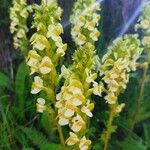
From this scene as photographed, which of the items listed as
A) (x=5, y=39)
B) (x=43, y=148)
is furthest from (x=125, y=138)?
(x=5, y=39)

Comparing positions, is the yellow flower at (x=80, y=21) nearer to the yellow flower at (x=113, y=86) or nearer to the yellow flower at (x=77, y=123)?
the yellow flower at (x=113, y=86)

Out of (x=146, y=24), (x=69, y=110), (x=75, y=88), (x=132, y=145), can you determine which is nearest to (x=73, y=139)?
(x=69, y=110)

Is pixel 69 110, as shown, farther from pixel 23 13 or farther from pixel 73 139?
pixel 23 13

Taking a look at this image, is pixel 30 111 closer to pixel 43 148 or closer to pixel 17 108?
pixel 17 108

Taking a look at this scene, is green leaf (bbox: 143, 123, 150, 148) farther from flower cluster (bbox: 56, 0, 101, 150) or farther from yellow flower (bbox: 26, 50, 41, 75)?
yellow flower (bbox: 26, 50, 41, 75)

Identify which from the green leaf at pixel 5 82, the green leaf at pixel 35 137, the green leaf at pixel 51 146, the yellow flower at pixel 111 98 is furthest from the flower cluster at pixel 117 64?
the green leaf at pixel 5 82

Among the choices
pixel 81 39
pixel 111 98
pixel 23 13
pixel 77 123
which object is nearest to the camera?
pixel 77 123

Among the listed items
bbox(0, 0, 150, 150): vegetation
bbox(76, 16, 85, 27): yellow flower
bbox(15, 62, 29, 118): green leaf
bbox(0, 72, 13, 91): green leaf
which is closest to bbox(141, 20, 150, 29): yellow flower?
bbox(0, 0, 150, 150): vegetation
